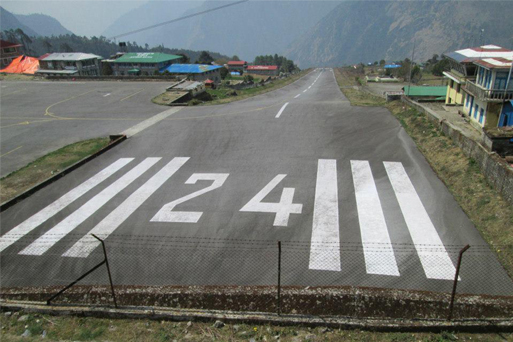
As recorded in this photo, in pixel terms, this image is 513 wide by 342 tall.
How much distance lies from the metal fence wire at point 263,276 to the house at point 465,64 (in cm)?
2456

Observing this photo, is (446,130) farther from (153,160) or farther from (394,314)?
(153,160)

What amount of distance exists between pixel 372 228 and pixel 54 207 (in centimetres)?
1573

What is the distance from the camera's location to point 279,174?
66.4 ft

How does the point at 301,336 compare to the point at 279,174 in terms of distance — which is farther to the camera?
the point at 279,174

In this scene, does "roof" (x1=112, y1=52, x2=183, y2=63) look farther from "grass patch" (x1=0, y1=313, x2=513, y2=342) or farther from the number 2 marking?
"grass patch" (x1=0, y1=313, x2=513, y2=342)

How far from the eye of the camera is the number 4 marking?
1563 cm

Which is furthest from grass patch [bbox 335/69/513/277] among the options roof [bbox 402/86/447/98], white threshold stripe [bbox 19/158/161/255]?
roof [bbox 402/86/447/98]

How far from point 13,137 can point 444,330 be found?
113 ft

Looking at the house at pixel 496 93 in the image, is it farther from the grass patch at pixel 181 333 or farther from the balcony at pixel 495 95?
the grass patch at pixel 181 333

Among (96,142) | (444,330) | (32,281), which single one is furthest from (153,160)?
(444,330)

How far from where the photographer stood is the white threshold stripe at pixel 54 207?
1542cm

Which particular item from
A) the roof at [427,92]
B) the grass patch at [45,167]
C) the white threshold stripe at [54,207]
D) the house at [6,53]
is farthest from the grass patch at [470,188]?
the house at [6,53]

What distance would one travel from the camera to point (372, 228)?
14.8 meters

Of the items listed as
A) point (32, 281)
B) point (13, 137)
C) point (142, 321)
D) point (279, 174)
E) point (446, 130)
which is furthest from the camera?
point (13, 137)
